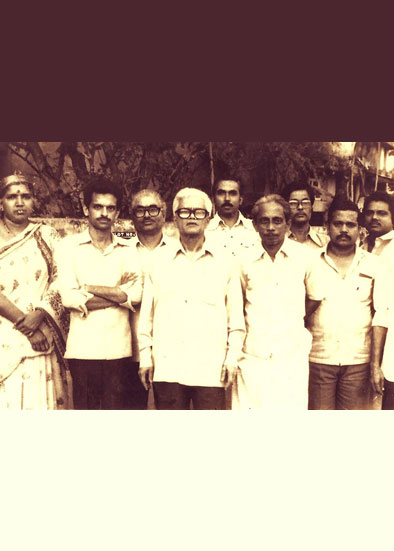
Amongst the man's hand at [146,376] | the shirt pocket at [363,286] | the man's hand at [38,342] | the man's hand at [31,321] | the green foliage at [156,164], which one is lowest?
the man's hand at [146,376]

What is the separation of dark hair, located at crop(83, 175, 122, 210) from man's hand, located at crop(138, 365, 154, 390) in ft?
3.01

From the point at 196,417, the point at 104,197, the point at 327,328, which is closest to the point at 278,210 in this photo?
the point at 327,328

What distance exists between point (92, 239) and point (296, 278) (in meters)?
1.18

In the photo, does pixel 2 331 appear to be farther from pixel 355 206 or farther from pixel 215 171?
pixel 355 206

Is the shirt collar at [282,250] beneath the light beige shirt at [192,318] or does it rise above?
above

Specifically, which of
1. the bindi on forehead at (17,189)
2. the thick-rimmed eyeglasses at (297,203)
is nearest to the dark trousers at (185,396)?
the thick-rimmed eyeglasses at (297,203)

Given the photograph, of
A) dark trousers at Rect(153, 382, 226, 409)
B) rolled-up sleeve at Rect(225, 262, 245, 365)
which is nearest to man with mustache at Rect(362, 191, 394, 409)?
rolled-up sleeve at Rect(225, 262, 245, 365)

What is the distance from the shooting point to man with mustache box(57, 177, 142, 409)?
370 cm

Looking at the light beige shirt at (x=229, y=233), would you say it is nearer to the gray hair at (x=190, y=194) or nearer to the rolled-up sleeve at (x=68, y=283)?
the gray hair at (x=190, y=194)

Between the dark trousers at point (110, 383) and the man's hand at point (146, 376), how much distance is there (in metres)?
0.03

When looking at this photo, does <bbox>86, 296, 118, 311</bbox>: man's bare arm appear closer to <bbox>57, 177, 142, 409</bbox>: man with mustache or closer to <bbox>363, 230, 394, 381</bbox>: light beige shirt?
<bbox>57, 177, 142, 409</bbox>: man with mustache

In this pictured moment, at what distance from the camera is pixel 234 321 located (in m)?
3.68

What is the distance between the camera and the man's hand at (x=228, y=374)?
366 cm

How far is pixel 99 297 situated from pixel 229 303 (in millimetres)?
734
